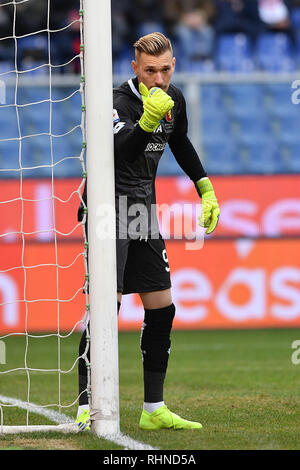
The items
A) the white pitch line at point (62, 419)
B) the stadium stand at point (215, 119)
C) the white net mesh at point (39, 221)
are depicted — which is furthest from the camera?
the stadium stand at point (215, 119)

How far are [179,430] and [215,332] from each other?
5986 mm

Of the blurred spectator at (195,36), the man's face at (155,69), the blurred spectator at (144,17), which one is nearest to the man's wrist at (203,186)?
the man's face at (155,69)

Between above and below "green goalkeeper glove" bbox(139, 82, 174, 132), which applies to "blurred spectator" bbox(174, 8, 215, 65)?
above

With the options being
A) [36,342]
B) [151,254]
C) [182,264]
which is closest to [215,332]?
[182,264]

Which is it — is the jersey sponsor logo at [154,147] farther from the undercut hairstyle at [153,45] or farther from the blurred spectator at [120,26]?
the blurred spectator at [120,26]

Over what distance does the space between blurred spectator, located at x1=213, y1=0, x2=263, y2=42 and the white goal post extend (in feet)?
33.2

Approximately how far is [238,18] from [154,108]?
1068cm

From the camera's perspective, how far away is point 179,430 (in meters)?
4.48

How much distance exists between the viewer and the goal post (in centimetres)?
422

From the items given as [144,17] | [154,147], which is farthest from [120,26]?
[154,147]

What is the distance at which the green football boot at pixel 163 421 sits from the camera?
453 centimetres

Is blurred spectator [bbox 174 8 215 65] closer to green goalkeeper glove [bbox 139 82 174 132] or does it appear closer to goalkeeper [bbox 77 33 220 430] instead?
goalkeeper [bbox 77 33 220 430]

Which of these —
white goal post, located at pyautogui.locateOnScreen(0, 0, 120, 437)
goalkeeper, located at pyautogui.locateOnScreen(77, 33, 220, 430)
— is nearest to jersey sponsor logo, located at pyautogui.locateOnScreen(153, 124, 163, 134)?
goalkeeper, located at pyautogui.locateOnScreen(77, 33, 220, 430)
